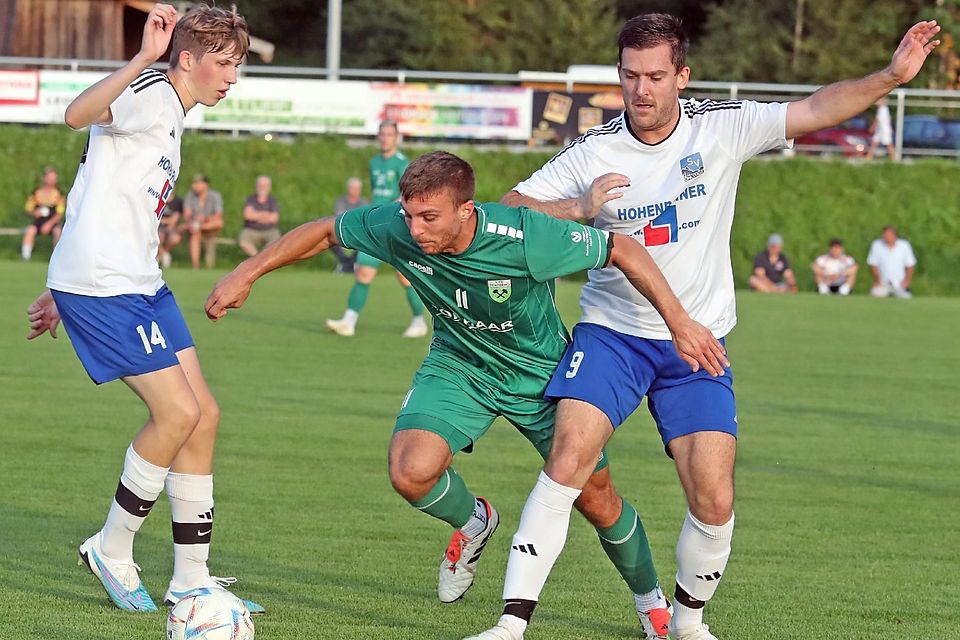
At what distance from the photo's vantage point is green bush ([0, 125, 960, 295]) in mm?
28766

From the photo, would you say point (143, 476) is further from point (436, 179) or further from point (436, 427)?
point (436, 179)

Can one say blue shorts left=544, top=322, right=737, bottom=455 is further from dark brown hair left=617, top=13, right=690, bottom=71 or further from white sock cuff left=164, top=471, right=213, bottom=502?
white sock cuff left=164, top=471, right=213, bottom=502

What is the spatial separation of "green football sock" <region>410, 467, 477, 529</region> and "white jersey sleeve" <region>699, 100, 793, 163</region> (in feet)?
5.58

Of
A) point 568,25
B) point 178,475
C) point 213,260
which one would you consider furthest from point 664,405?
point 568,25

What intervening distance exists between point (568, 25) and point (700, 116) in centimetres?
4565

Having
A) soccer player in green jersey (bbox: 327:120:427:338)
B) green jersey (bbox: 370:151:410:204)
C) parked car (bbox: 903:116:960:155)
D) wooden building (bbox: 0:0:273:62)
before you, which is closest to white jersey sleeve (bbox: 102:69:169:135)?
soccer player in green jersey (bbox: 327:120:427:338)

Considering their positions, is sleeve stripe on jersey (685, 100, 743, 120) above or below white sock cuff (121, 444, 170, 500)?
above

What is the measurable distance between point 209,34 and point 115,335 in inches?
47.2

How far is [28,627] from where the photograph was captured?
220 inches

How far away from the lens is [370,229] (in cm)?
580

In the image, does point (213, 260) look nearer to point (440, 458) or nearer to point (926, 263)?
point (926, 263)

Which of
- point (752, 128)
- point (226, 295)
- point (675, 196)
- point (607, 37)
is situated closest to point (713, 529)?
point (675, 196)

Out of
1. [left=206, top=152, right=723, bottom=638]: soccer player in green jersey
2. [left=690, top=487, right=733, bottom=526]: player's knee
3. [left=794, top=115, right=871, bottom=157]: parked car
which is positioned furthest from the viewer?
[left=794, top=115, right=871, bottom=157]: parked car

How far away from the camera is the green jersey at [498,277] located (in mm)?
5578
